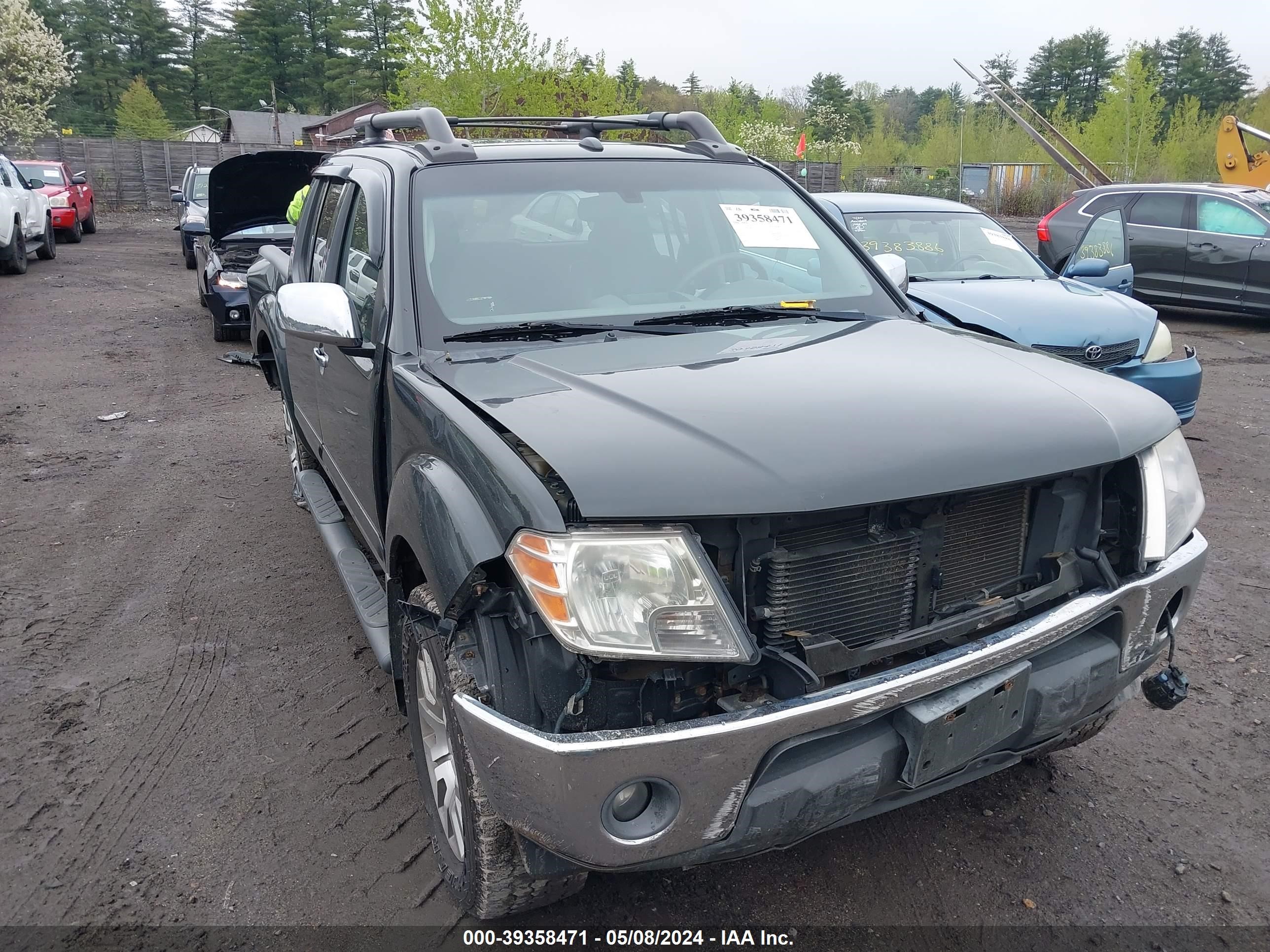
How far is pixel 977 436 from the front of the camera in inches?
86.0

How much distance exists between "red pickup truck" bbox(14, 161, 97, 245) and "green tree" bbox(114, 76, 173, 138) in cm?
4842

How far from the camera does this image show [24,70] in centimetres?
3198

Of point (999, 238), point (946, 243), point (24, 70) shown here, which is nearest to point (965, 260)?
point (946, 243)

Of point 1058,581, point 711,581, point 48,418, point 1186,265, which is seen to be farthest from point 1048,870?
point 1186,265

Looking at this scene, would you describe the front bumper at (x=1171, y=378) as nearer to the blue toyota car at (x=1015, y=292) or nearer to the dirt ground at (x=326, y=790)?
the blue toyota car at (x=1015, y=292)

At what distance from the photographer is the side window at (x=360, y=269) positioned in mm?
3143

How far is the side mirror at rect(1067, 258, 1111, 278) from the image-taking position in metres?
7.41

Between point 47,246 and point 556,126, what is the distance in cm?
1814

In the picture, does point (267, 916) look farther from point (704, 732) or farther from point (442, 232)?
point (442, 232)

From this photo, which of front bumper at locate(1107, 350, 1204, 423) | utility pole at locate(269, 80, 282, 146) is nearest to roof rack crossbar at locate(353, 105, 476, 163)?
front bumper at locate(1107, 350, 1204, 423)

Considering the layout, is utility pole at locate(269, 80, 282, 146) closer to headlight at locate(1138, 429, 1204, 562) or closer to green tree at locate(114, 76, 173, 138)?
green tree at locate(114, 76, 173, 138)


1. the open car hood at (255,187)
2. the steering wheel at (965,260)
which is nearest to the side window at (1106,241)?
the steering wheel at (965,260)

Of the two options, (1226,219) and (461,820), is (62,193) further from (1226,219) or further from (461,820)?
(461,820)

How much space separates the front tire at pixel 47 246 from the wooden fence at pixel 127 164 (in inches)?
655
